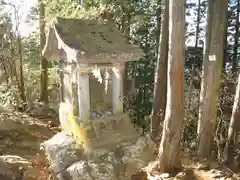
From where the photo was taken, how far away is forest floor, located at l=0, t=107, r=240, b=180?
785 cm

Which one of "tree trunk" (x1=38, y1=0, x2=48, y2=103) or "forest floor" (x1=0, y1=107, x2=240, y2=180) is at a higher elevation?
"tree trunk" (x1=38, y1=0, x2=48, y2=103)

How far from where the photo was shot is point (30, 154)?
1134 cm

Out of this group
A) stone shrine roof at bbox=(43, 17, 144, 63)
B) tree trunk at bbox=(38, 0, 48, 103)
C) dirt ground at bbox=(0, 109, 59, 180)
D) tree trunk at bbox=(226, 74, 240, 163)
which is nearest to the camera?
stone shrine roof at bbox=(43, 17, 144, 63)

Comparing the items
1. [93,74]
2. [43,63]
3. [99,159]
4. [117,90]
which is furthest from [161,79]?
[43,63]

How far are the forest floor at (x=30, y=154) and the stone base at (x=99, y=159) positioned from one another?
1034 mm

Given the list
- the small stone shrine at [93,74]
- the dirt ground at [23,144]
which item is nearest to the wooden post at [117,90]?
the small stone shrine at [93,74]

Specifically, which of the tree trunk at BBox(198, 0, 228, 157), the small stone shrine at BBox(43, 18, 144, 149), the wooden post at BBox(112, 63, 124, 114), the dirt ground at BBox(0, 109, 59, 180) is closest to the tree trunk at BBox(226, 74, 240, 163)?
the tree trunk at BBox(198, 0, 228, 157)

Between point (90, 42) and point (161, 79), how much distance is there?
387 centimetres

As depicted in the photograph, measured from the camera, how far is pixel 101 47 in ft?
27.5

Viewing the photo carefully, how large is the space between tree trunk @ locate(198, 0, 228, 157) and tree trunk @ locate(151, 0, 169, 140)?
189 cm

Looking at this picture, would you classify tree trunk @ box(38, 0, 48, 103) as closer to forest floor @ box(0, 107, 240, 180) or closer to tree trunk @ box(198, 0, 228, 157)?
forest floor @ box(0, 107, 240, 180)

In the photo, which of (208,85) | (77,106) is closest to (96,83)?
(77,106)

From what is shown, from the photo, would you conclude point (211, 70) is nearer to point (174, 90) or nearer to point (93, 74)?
point (174, 90)

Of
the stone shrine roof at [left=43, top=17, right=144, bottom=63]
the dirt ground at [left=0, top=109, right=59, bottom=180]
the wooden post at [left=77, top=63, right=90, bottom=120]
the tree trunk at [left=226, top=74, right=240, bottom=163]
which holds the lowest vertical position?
the dirt ground at [left=0, top=109, right=59, bottom=180]
